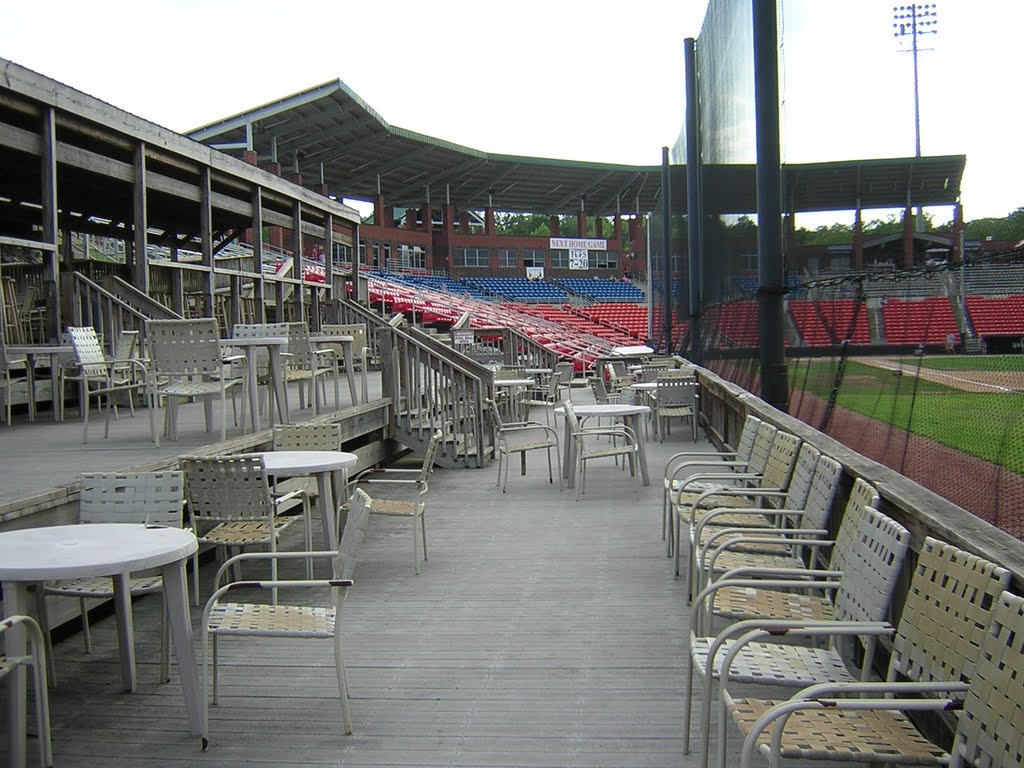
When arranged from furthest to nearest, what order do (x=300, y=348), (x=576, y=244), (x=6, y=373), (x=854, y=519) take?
(x=576, y=244) < (x=300, y=348) < (x=6, y=373) < (x=854, y=519)

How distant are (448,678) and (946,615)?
2343 mm

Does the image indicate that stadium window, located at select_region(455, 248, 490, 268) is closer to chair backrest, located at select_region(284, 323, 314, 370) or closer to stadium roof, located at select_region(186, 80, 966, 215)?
stadium roof, located at select_region(186, 80, 966, 215)

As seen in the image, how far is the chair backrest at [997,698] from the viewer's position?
2.12 metres

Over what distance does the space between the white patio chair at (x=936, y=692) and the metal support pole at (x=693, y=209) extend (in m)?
14.1

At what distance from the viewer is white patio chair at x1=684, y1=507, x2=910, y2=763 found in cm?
290

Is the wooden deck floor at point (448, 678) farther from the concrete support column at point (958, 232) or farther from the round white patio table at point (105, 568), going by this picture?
the concrete support column at point (958, 232)

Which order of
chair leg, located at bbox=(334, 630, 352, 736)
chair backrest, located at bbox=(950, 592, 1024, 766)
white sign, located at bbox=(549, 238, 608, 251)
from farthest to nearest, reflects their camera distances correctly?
white sign, located at bbox=(549, 238, 608, 251) < chair leg, located at bbox=(334, 630, 352, 736) < chair backrest, located at bbox=(950, 592, 1024, 766)

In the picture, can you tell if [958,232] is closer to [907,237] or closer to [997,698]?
[907,237]

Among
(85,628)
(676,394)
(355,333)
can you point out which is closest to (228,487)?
(85,628)

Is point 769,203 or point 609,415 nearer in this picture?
point 769,203

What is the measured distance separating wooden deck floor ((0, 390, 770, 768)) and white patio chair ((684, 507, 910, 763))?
47cm

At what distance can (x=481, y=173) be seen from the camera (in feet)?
165

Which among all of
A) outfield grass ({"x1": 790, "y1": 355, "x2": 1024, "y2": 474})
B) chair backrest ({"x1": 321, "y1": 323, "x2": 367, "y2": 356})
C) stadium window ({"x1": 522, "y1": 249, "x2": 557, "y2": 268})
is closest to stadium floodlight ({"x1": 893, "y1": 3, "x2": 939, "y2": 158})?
outfield grass ({"x1": 790, "y1": 355, "x2": 1024, "y2": 474})

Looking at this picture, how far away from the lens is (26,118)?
9602mm
